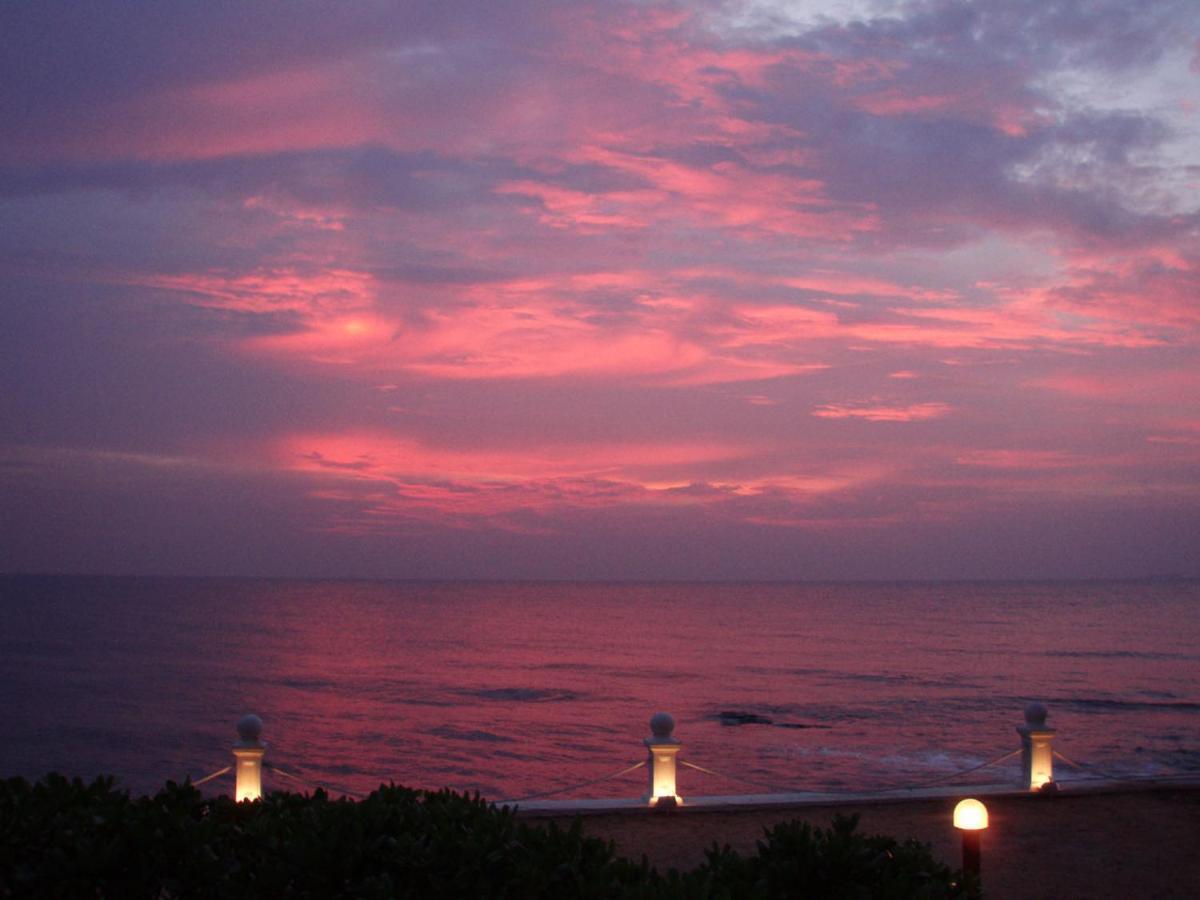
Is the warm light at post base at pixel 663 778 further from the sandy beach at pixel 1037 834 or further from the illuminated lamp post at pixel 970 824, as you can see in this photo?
the illuminated lamp post at pixel 970 824

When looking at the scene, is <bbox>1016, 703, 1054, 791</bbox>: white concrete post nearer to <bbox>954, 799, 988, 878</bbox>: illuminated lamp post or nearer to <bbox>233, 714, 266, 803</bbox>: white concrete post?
<bbox>954, 799, 988, 878</bbox>: illuminated lamp post

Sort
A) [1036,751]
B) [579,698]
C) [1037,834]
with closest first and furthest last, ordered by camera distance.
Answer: [1037,834] → [1036,751] → [579,698]

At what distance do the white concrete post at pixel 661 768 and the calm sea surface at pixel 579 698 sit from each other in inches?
293

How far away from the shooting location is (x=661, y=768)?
1034 centimetres

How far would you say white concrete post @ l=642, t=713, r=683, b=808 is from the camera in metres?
10.2

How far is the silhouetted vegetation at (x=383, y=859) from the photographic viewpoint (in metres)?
4.39

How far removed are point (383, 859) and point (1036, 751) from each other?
8405 millimetres

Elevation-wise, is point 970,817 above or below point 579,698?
below

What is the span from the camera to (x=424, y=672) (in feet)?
172

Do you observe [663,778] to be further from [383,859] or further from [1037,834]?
[383,859]

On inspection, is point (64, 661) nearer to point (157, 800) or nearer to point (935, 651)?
point (935, 651)

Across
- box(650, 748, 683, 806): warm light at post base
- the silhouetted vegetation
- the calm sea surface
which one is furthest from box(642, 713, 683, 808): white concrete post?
the calm sea surface

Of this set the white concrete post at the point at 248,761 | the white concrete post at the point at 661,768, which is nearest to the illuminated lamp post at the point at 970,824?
the white concrete post at the point at 661,768

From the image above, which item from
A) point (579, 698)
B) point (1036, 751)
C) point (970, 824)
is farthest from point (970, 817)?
point (579, 698)
